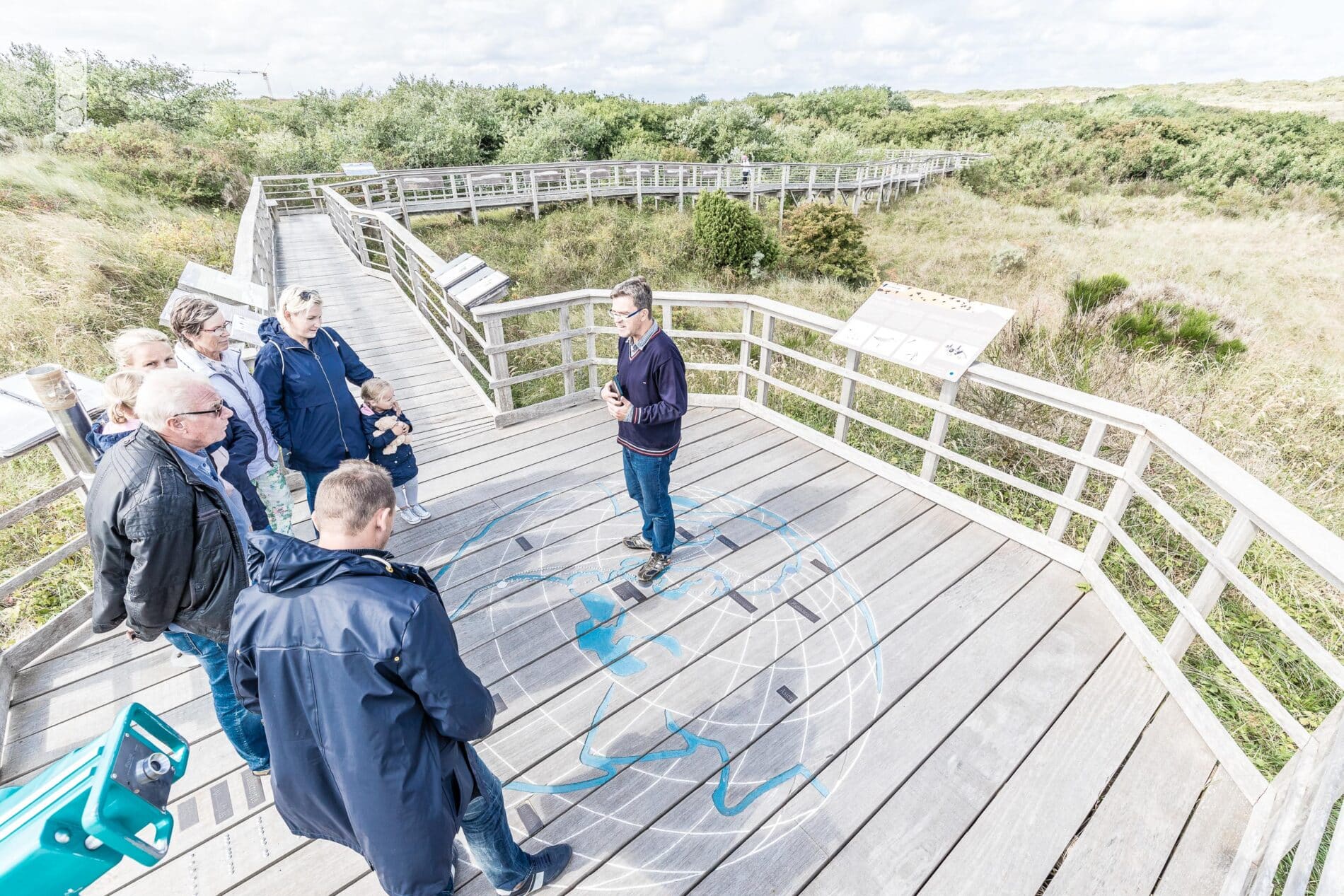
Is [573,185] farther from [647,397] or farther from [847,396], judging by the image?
[647,397]

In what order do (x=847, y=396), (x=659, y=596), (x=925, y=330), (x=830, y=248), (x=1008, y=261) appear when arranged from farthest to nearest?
(x=830, y=248) → (x=1008, y=261) → (x=847, y=396) → (x=925, y=330) → (x=659, y=596)

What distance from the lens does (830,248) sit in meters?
16.0

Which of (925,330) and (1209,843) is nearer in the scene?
(1209,843)

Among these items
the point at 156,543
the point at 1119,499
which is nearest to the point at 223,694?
the point at 156,543

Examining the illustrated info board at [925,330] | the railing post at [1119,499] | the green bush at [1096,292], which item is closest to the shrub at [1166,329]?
the green bush at [1096,292]

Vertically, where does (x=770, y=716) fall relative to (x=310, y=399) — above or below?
below

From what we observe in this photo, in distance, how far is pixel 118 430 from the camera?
244 centimetres

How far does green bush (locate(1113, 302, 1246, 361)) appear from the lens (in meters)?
6.50

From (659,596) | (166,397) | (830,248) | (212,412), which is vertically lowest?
(830,248)

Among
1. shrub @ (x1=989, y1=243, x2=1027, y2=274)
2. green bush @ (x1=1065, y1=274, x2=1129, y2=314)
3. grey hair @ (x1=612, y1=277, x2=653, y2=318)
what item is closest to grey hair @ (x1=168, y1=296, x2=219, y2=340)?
grey hair @ (x1=612, y1=277, x2=653, y2=318)

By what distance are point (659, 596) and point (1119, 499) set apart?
2679 mm

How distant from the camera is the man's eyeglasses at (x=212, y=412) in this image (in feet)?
7.02

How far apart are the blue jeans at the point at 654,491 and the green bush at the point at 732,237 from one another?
12.9 meters

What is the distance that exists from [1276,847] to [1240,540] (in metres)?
1.20
